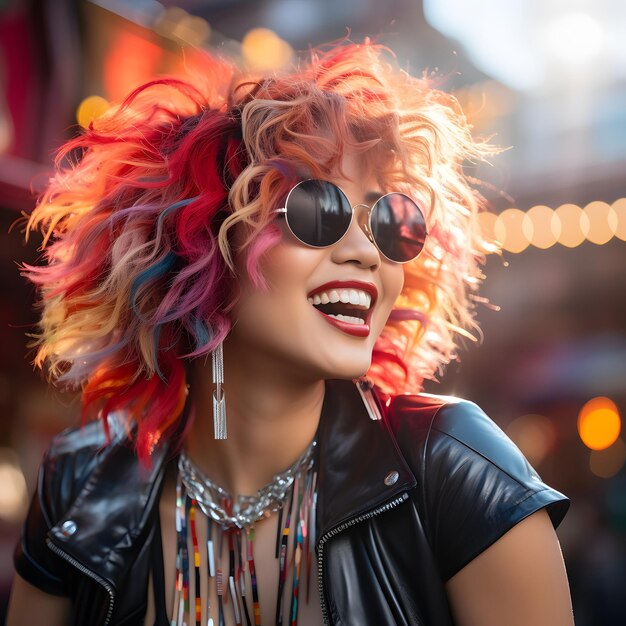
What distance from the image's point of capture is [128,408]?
2.14 meters

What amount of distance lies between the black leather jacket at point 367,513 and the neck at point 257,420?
0.30ft

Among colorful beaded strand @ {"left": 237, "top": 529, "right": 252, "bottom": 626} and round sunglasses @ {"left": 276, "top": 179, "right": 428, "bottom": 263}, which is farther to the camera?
colorful beaded strand @ {"left": 237, "top": 529, "right": 252, "bottom": 626}

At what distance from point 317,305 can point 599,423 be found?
571 cm

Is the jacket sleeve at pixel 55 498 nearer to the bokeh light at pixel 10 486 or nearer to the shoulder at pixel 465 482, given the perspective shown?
the shoulder at pixel 465 482

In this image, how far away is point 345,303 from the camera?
1.80 metres

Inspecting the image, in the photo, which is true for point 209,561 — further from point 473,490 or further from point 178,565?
point 473,490

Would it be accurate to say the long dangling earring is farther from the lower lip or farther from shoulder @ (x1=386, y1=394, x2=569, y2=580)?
shoulder @ (x1=386, y1=394, x2=569, y2=580)

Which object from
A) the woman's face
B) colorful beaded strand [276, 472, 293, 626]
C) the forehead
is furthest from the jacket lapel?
the forehead

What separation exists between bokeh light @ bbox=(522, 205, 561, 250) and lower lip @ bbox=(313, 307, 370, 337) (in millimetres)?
6042

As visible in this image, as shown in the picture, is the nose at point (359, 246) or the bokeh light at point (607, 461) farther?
the bokeh light at point (607, 461)

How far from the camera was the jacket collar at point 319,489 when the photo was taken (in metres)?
1.78

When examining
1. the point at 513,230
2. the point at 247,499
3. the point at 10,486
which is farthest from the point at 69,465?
the point at 513,230

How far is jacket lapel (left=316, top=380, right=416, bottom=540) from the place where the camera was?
5.74ft

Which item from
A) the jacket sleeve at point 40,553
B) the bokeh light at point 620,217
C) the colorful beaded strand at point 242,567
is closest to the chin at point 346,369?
the colorful beaded strand at point 242,567
